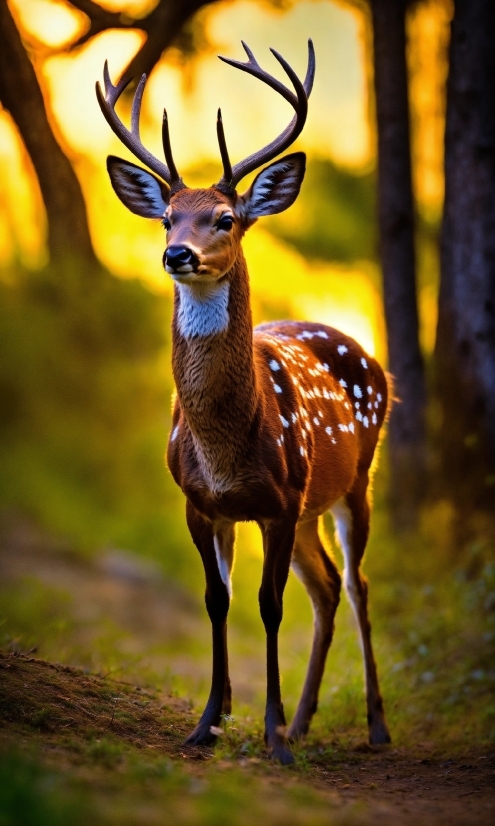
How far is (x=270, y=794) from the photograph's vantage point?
13.7ft

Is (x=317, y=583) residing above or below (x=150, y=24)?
below

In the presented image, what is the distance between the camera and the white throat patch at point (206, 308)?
5.76 metres

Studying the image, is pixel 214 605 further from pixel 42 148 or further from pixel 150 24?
pixel 150 24

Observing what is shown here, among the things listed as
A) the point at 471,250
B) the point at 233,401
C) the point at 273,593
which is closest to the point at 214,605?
the point at 273,593

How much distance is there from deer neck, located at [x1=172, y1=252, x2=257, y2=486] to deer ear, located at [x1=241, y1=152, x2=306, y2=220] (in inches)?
23.1

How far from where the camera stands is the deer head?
5605 millimetres

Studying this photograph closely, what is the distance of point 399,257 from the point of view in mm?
10234

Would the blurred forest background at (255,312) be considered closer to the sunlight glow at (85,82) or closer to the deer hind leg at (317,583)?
the sunlight glow at (85,82)

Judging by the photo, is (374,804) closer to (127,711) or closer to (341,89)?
(127,711)

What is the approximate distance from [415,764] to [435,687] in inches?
75.8

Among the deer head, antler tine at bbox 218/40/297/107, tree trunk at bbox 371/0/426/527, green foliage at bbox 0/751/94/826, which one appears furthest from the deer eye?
tree trunk at bbox 371/0/426/527

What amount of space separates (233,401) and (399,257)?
491 centimetres

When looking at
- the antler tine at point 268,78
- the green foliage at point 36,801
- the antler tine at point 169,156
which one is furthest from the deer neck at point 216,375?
the green foliage at point 36,801

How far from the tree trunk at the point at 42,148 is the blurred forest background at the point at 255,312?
2 centimetres
